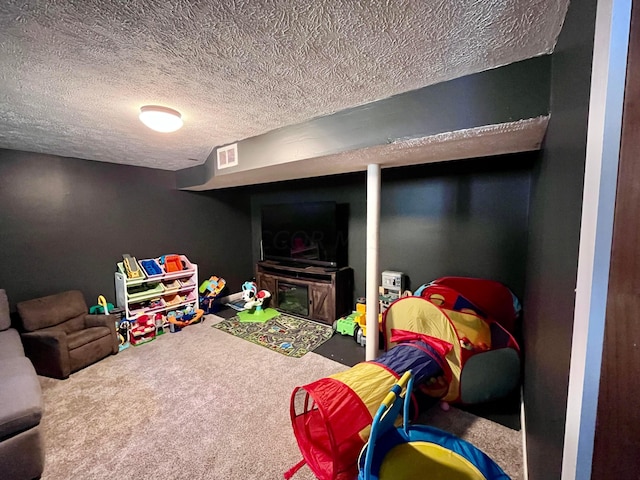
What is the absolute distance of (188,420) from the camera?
6.12 feet

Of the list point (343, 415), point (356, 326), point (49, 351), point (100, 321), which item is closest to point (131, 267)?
point (100, 321)

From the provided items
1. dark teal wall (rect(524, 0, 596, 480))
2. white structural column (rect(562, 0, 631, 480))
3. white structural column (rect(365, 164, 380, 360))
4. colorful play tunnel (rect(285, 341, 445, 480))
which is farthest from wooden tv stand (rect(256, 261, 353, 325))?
white structural column (rect(562, 0, 631, 480))

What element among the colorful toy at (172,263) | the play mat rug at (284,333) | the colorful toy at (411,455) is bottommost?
the play mat rug at (284,333)

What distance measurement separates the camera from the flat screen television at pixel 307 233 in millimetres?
3512

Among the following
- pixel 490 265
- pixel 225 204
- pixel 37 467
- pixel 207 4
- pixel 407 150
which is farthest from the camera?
pixel 225 204

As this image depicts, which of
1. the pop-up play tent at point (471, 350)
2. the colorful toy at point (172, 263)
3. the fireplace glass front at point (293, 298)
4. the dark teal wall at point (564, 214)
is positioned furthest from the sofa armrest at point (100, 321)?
the dark teal wall at point (564, 214)

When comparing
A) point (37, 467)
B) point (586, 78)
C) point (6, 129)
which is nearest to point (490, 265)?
point (586, 78)

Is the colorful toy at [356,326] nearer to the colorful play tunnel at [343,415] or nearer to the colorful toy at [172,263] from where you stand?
the colorful play tunnel at [343,415]

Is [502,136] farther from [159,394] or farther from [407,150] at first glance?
[159,394]

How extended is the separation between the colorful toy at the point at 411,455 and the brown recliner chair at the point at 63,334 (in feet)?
9.00

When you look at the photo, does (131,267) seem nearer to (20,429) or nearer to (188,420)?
(20,429)

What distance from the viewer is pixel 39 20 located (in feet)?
3.06

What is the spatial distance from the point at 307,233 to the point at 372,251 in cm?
151

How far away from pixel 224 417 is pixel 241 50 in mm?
2254
